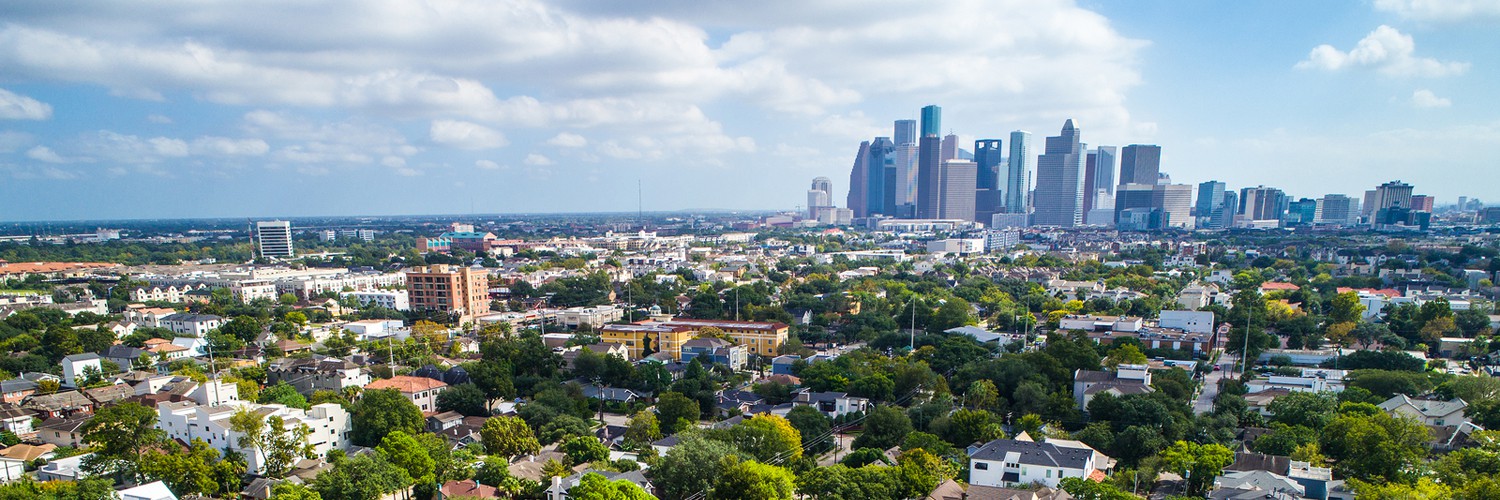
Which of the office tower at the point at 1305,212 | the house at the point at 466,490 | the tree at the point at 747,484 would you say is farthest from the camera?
the office tower at the point at 1305,212

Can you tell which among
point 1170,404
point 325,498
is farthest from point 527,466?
point 1170,404

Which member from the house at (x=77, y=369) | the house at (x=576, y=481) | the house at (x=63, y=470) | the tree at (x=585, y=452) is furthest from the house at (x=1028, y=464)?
the house at (x=77, y=369)

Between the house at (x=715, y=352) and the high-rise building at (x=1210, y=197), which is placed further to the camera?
the high-rise building at (x=1210, y=197)

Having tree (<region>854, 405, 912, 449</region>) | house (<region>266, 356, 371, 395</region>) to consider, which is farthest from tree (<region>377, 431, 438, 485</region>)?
tree (<region>854, 405, 912, 449</region>)

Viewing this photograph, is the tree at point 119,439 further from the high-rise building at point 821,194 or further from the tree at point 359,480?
the high-rise building at point 821,194

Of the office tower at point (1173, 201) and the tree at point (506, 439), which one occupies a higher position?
the office tower at point (1173, 201)
